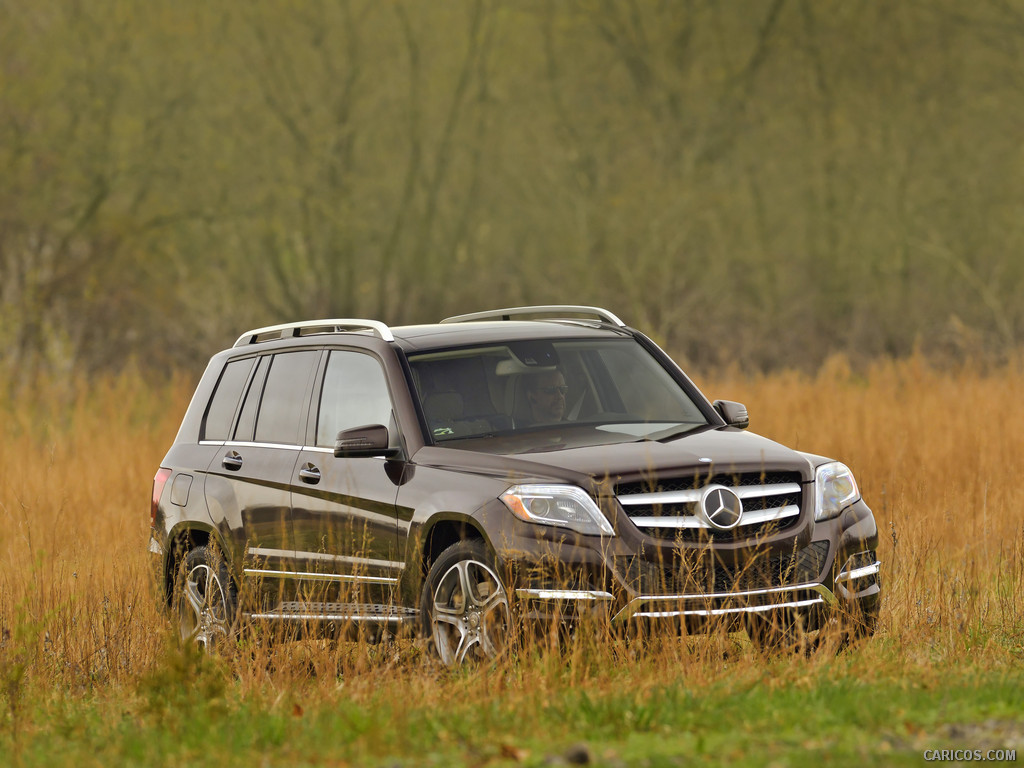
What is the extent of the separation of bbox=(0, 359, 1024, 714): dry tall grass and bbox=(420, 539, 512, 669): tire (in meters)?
0.17

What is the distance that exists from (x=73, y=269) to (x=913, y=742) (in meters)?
21.9

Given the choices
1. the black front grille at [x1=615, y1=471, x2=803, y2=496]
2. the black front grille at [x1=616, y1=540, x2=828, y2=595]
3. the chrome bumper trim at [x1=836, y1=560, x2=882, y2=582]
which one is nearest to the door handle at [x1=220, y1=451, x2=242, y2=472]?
the black front grille at [x1=615, y1=471, x2=803, y2=496]

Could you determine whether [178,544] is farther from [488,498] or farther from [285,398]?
[488,498]

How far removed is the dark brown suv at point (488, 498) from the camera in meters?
7.12

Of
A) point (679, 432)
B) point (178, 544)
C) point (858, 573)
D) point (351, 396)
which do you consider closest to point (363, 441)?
point (351, 396)

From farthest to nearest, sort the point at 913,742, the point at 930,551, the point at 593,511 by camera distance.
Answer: the point at 930,551, the point at 593,511, the point at 913,742

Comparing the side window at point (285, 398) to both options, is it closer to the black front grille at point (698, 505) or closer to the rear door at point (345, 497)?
the rear door at point (345, 497)

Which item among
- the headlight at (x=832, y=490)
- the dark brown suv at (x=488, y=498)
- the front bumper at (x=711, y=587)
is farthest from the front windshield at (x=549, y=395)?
the front bumper at (x=711, y=587)

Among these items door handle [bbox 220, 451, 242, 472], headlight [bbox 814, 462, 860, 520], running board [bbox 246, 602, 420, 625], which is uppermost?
door handle [bbox 220, 451, 242, 472]

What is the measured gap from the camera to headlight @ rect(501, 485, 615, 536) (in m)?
7.11

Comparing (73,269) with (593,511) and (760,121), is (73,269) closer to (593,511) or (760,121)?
(760,121)

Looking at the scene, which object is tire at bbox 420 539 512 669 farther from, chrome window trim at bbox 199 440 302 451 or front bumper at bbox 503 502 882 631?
chrome window trim at bbox 199 440 302 451

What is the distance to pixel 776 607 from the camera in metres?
7.25

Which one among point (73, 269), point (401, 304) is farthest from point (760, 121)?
point (73, 269)
